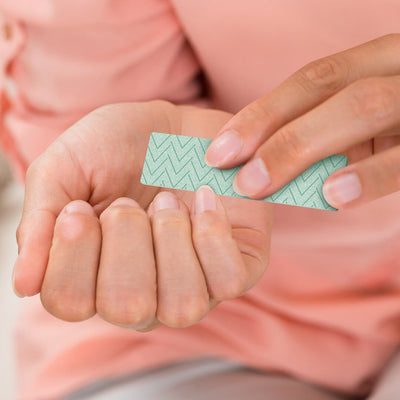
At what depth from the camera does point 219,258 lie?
11.8 inches

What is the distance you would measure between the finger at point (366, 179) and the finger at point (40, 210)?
0.60 ft

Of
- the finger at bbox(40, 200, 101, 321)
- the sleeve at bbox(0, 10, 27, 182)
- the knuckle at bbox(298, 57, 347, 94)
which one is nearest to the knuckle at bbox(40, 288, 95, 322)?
the finger at bbox(40, 200, 101, 321)

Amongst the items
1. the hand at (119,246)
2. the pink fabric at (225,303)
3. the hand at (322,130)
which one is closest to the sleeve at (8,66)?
the pink fabric at (225,303)

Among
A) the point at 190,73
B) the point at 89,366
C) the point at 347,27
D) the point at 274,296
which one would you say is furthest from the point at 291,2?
the point at 89,366

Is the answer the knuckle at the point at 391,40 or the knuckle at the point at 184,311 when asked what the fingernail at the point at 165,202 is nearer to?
the knuckle at the point at 184,311

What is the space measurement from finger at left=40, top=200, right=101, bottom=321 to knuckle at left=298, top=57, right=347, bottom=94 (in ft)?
0.59

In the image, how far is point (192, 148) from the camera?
0.34 meters

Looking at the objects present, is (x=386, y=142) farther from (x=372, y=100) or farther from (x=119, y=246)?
(x=119, y=246)

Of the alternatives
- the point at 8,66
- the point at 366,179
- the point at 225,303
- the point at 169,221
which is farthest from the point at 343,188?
the point at 8,66

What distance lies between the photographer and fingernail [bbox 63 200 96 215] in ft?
1.00

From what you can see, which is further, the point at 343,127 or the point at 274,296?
the point at 274,296

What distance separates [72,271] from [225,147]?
13 cm

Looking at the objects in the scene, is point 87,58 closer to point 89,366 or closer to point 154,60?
point 154,60

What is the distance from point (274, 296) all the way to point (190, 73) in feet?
0.94
